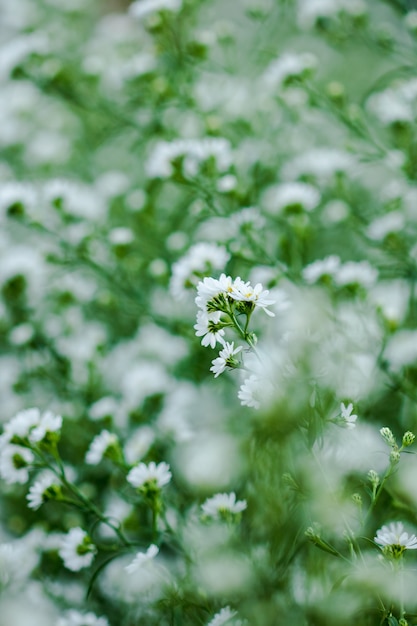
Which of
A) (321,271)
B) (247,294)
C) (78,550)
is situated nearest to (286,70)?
(321,271)

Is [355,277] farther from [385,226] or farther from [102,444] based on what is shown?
[102,444]

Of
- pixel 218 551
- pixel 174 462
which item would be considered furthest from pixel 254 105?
pixel 218 551

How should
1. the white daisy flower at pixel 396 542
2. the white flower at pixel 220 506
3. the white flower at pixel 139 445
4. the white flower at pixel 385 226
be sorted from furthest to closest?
the white flower at pixel 385 226 < the white flower at pixel 139 445 < the white flower at pixel 220 506 < the white daisy flower at pixel 396 542

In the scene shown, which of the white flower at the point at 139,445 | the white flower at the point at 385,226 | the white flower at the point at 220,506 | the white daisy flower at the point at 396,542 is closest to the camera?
the white daisy flower at the point at 396,542

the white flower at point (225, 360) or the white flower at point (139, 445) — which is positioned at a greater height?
the white flower at point (225, 360)

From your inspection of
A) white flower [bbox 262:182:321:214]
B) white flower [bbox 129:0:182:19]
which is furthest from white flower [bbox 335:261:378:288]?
white flower [bbox 129:0:182:19]

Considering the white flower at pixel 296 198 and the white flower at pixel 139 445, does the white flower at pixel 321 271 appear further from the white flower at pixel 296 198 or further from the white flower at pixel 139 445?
the white flower at pixel 139 445

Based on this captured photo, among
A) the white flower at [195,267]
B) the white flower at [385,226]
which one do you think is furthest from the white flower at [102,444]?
the white flower at [385,226]
